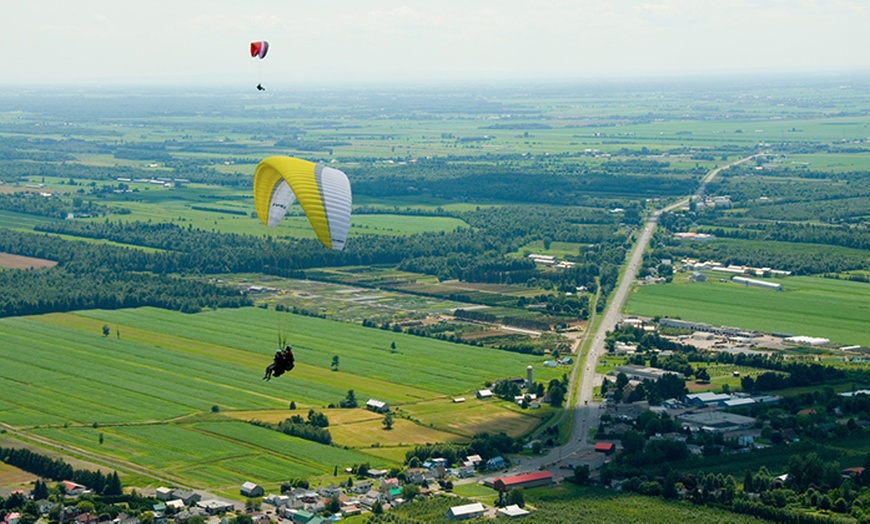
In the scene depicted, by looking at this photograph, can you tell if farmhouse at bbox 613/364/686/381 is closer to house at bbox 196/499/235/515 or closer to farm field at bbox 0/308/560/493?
farm field at bbox 0/308/560/493

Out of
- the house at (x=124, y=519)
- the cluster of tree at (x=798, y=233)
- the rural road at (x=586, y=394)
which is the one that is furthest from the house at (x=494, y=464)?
the cluster of tree at (x=798, y=233)

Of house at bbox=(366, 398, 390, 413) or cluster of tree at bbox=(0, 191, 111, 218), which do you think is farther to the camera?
cluster of tree at bbox=(0, 191, 111, 218)

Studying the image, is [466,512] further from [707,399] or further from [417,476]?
[707,399]

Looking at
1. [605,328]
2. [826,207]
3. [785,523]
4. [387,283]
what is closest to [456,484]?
[785,523]

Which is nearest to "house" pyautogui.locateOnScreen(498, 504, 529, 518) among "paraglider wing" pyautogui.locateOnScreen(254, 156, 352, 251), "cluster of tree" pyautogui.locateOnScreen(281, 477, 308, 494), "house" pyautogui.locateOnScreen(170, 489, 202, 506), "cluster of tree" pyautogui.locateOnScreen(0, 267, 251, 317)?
"cluster of tree" pyautogui.locateOnScreen(281, 477, 308, 494)

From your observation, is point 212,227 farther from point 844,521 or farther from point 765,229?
point 844,521
